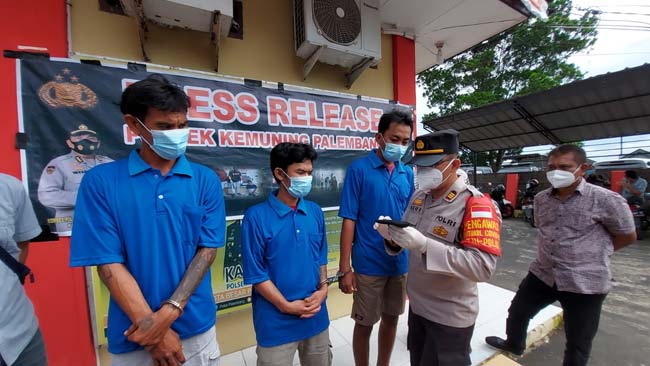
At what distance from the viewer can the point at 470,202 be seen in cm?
136

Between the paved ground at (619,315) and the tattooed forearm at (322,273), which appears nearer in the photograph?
the tattooed forearm at (322,273)

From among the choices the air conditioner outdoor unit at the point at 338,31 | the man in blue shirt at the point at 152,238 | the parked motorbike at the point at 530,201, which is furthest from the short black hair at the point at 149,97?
the parked motorbike at the point at 530,201

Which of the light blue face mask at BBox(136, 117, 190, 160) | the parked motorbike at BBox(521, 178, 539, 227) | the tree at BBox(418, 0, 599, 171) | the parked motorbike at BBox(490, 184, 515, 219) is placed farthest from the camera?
the tree at BBox(418, 0, 599, 171)

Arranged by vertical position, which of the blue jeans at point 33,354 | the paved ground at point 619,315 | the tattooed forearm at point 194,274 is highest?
the tattooed forearm at point 194,274

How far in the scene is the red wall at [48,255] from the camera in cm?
175

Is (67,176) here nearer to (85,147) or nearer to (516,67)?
(85,147)

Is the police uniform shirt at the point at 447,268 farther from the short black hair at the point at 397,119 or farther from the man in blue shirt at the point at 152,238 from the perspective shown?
the man in blue shirt at the point at 152,238

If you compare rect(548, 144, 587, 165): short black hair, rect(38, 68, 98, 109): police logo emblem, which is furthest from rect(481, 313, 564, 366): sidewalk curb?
rect(38, 68, 98, 109): police logo emblem

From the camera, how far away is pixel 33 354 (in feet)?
4.53

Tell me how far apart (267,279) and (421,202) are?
3.12 ft

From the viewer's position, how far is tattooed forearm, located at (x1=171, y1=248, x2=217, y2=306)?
1152 millimetres

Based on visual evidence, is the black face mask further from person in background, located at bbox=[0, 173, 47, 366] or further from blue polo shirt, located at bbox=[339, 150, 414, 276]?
blue polo shirt, located at bbox=[339, 150, 414, 276]

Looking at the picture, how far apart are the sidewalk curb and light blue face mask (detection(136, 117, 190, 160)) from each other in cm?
283

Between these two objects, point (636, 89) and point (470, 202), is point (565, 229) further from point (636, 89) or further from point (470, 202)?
point (636, 89)
